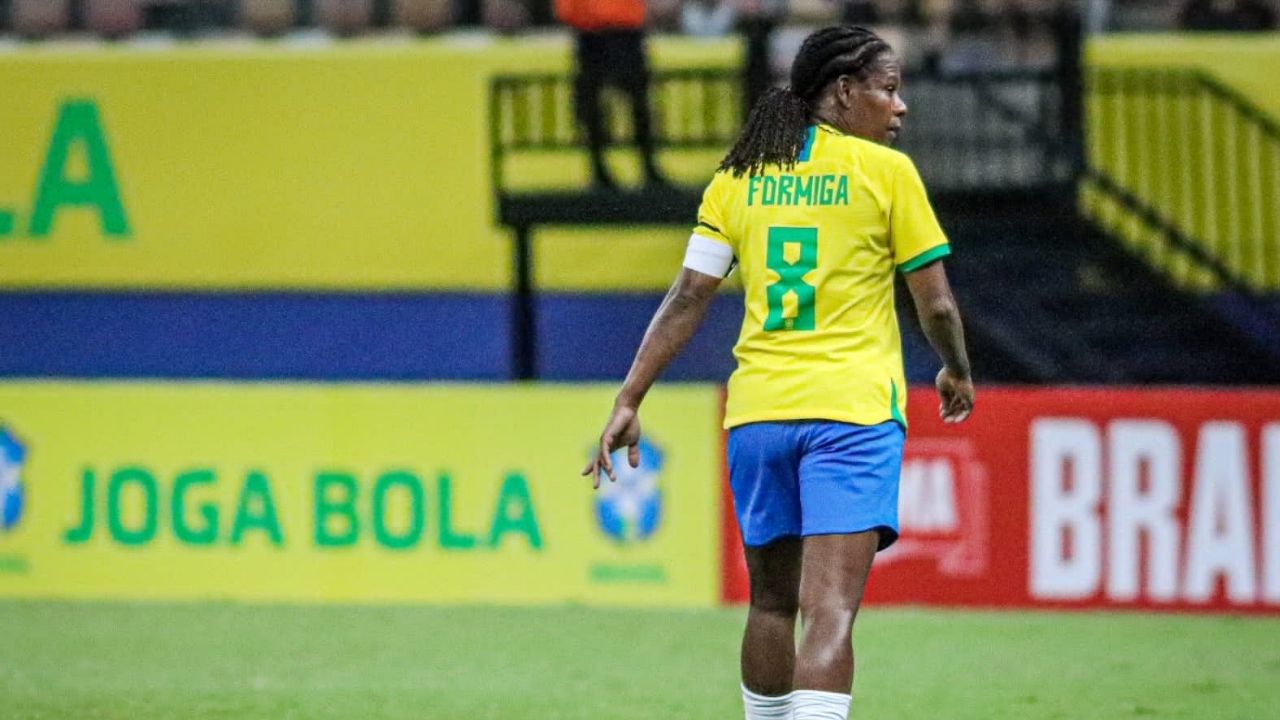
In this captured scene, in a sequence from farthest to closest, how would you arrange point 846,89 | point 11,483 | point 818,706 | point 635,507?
point 11,483, point 635,507, point 846,89, point 818,706

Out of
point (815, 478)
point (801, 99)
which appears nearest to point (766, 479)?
point (815, 478)

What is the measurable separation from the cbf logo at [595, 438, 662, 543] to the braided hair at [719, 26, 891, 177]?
591 cm

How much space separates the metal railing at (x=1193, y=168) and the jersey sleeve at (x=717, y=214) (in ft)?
31.1

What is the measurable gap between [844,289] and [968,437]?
594 cm

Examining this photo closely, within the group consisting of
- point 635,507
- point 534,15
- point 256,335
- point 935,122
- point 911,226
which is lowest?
point 256,335

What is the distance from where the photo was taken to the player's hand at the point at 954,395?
5.40 m

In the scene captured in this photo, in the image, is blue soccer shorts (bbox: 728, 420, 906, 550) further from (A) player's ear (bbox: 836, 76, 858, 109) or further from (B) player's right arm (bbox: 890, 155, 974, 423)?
(A) player's ear (bbox: 836, 76, 858, 109)

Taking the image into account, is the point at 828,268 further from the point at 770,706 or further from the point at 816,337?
the point at 770,706

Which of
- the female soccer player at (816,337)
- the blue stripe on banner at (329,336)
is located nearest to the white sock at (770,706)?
the female soccer player at (816,337)

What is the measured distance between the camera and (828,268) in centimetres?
528

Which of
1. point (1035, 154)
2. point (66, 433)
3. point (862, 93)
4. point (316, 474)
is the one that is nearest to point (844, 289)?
point (862, 93)

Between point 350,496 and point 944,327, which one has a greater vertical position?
point 944,327

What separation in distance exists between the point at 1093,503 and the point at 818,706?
620cm

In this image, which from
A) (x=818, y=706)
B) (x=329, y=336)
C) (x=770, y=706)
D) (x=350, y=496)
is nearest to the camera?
(x=818, y=706)
